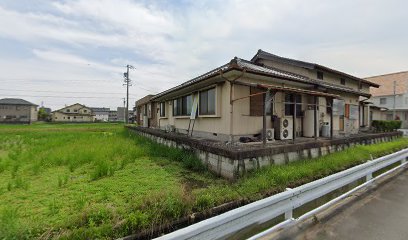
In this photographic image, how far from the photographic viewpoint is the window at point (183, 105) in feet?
33.5

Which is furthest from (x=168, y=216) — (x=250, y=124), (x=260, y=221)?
(x=250, y=124)

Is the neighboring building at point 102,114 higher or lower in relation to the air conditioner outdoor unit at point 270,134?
higher

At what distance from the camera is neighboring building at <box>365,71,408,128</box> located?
30.0m

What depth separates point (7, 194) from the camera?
13.1ft

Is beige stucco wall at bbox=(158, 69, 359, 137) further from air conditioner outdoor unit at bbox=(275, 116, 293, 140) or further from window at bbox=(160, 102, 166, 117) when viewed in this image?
window at bbox=(160, 102, 166, 117)

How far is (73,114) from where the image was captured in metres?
64.7

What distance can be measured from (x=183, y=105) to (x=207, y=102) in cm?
272

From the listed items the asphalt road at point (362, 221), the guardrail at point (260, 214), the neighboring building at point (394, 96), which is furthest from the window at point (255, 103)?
the neighboring building at point (394, 96)

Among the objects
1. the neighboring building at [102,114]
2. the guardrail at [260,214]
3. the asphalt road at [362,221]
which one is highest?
the neighboring building at [102,114]

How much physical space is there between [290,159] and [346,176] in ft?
6.10

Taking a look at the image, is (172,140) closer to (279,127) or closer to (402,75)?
(279,127)

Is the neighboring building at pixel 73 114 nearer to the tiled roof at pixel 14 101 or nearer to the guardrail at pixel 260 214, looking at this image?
the tiled roof at pixel 14 101

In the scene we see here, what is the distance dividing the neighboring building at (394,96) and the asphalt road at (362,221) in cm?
3346

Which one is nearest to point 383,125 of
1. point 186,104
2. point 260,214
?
point 186,104
